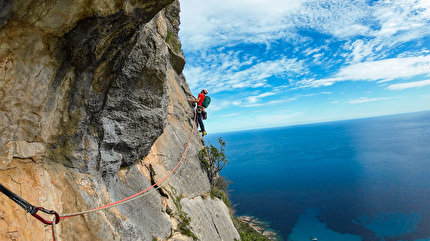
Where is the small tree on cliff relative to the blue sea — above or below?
above

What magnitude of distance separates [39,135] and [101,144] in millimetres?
1695

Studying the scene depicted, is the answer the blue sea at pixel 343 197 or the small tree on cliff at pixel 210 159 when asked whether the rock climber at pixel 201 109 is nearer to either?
the small tree on cliff at pixel 210 159

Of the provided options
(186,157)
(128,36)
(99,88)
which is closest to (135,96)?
(99,88)

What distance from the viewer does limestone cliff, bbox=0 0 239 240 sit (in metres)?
4.38

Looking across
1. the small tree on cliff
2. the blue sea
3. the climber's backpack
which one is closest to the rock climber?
the climber's backpack

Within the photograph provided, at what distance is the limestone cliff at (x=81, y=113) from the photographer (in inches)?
173

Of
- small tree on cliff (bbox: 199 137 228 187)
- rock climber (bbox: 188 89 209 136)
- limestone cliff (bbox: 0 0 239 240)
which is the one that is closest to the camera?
limestone cliff (bbox: 0 0 239 240)

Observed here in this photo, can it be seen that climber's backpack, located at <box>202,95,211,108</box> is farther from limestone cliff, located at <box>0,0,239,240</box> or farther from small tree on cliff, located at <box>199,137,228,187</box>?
limestone cliff, located at <box>0,0,239,240</box>

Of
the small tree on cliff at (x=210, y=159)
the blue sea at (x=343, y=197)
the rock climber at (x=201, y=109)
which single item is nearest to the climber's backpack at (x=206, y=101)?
the rock climber at (x=201, y=109)

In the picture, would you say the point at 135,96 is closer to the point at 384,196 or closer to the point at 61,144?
the point at 61,144

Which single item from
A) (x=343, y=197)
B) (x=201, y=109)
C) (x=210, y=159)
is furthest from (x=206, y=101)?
(x=343, y=197)

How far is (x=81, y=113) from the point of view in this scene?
5.89m

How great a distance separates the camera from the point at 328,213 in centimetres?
4366

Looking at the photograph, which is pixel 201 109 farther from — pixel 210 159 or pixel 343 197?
pixel 343 197
